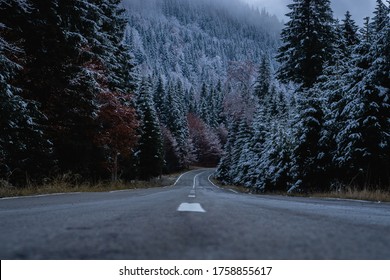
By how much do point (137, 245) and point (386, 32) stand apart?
49.6ft

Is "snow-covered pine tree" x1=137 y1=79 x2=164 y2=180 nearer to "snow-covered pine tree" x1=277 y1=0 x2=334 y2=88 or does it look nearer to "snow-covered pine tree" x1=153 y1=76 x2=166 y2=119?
"snow-covered pine tree" x1=277 y1=0 x2=334 y2=88

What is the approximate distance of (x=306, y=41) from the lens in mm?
25172

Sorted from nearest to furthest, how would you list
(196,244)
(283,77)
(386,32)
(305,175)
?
(196,244) < (386,32) < (305,175) < (283,77)

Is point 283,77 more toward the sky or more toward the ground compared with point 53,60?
more toward the sky

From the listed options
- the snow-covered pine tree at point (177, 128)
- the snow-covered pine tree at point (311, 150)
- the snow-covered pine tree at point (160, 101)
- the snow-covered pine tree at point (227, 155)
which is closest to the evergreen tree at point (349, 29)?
the snow-covered pine tree at point (311, 150)

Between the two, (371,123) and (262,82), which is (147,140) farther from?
(371,123)

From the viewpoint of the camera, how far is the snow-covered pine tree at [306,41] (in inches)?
987

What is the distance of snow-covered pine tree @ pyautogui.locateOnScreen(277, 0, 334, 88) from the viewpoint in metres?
25.1

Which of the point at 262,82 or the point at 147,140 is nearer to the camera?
the point at 147,140

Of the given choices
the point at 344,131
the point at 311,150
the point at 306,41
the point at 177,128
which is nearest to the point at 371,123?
the point at 344,131

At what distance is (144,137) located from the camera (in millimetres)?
43906

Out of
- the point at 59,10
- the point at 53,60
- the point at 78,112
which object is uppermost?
the point at 59,10

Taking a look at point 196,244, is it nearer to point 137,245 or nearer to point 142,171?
point 137,245

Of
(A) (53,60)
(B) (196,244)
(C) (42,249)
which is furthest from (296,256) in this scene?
(A) (53,60)
